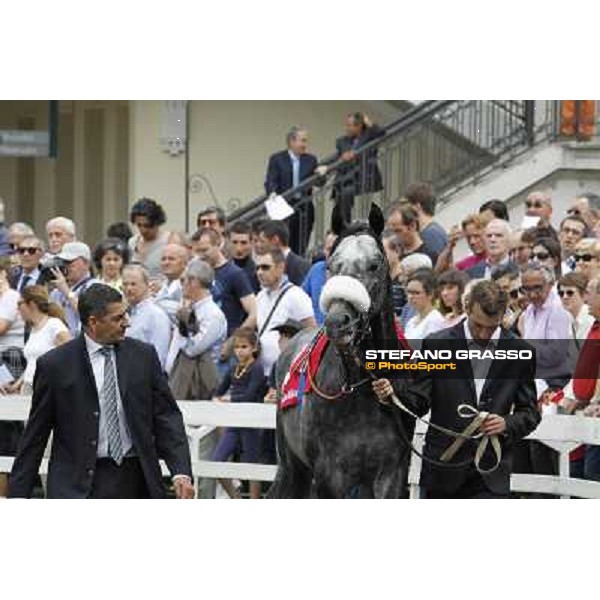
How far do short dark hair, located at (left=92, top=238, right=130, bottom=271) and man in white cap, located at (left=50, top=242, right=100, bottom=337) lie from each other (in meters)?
0.06

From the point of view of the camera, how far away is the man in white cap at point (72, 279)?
47.6 feet

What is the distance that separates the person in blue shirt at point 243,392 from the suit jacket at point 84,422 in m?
3.03

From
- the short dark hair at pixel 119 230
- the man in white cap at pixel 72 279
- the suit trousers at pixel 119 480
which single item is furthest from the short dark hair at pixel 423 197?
the suit trousers at pixel 119 480

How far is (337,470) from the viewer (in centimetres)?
1079

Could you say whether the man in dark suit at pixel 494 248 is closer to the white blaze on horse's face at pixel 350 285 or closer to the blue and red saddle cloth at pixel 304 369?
the blue and red saddle cloth at pixel 304 369

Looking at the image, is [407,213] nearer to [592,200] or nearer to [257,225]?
[592,200]

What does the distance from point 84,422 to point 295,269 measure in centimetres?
437

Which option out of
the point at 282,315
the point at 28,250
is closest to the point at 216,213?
the point at 28,250

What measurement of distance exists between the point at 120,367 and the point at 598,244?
4.02 m

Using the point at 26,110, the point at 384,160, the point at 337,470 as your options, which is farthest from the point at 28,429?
the point at 384,160

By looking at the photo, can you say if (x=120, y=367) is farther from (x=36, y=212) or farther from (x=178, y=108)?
(x=36, y=212)

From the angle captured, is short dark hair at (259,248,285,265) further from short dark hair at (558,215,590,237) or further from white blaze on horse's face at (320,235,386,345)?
white blaze on horse's face at (320,235,386,345)
